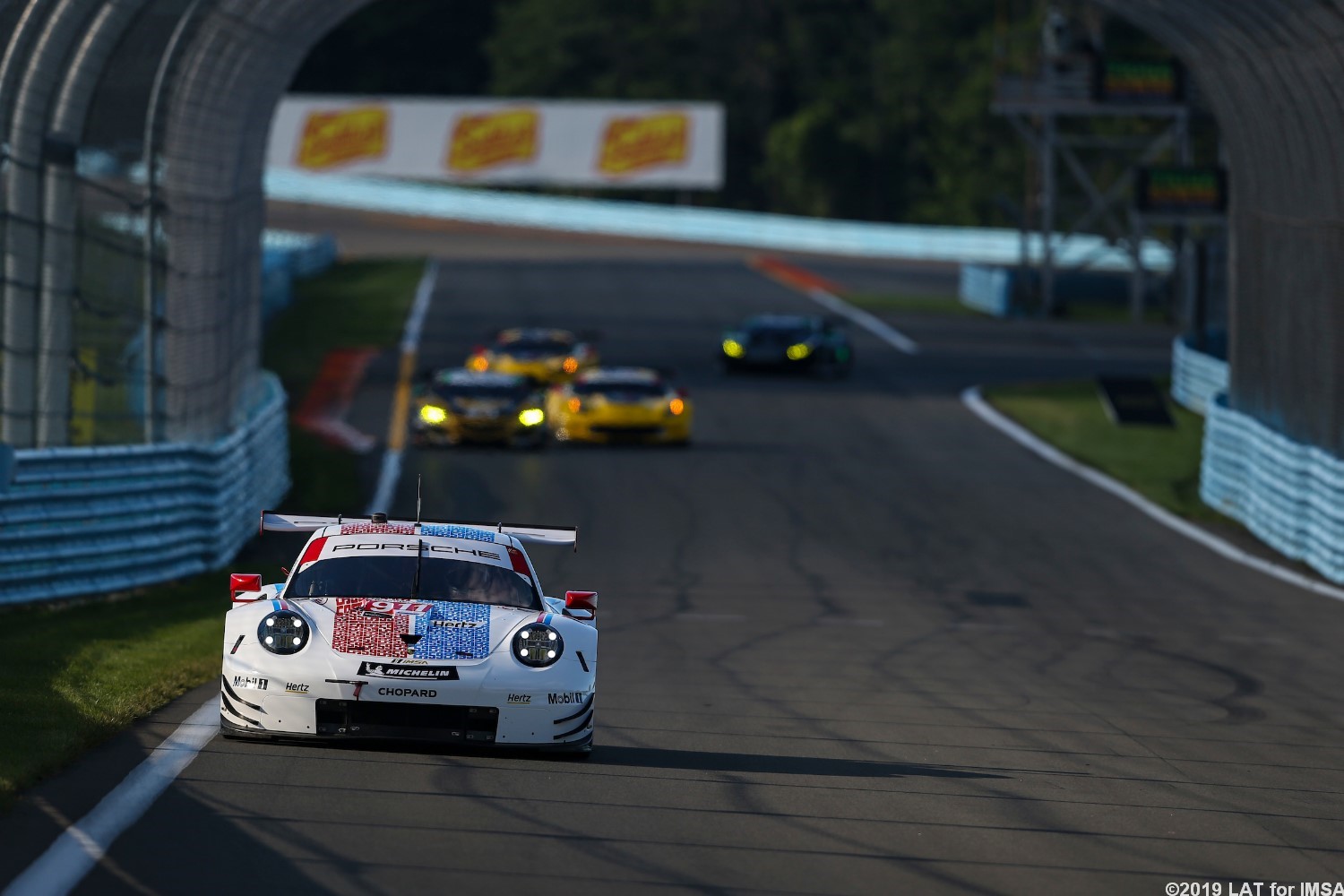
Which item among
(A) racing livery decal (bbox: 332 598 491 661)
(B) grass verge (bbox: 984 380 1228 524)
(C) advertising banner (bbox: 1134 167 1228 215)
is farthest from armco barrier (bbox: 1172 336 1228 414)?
(A) racing livery decal (bbox: 332 598 491 661)

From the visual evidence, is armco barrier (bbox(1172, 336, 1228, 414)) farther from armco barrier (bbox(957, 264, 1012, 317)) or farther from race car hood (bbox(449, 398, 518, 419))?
armco barrier (bbox(957, 264, 1012, 317))

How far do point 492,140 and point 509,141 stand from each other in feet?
2.19

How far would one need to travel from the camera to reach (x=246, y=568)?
19.1 m

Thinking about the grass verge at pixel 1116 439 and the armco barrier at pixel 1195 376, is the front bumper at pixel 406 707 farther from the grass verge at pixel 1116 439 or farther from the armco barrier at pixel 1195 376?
the armco barrier at pixel 1195 376

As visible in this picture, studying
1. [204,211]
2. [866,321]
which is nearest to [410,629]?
[204,211]

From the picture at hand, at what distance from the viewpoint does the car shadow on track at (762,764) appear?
1034 cm

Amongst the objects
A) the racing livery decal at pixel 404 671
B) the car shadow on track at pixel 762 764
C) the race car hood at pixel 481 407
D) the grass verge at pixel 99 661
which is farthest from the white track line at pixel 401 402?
the racing livery decal at pixel 404 671

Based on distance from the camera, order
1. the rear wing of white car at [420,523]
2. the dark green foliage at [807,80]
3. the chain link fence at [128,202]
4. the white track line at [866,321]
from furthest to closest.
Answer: the dark green foliage at [807,80] → the white track line at [866,321] → the chain link fence at [128,202] → the rear wing of white car at [420,523]

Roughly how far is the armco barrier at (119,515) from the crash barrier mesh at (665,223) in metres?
55.0

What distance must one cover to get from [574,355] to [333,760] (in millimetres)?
27102

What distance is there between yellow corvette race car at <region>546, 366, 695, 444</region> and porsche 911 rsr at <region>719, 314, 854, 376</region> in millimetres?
9339

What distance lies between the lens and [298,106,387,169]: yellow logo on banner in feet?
269

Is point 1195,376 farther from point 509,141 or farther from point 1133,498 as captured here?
point 509,141

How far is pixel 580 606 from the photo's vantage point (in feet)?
35.7
